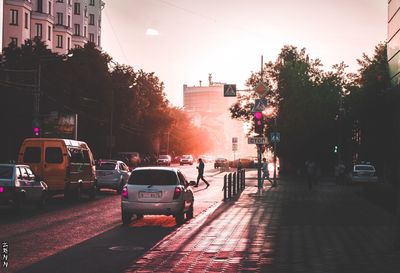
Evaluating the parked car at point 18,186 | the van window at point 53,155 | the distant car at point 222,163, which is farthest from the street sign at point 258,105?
the distant car at point 222,163

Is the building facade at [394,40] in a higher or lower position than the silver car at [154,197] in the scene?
higher

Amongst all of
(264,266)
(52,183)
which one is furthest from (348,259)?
(52,183)

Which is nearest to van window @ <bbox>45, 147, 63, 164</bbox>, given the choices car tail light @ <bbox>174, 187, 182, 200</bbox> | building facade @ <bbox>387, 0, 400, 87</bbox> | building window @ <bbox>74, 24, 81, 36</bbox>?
car tail light @ <bbox>174, 187, 182, 200</bbox>

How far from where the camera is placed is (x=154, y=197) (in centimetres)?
2067

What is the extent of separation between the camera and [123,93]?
84.8 meters

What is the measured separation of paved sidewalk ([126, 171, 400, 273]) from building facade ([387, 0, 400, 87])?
18.9m

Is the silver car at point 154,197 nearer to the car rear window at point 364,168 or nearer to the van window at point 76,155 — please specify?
the van window at point 76,155

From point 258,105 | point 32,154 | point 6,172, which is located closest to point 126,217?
point 6,172


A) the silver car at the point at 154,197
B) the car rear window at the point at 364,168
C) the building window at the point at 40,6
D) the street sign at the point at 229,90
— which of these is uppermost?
the building window at the point at 40,6

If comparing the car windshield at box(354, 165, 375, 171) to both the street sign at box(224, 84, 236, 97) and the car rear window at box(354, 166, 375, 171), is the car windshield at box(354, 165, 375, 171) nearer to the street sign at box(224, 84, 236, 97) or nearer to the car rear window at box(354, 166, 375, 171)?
the car rear window at box(354, 166, 375, 171)

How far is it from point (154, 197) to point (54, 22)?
87.7 m

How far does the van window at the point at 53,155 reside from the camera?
29.3 meters

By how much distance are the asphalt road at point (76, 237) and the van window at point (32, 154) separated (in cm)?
251

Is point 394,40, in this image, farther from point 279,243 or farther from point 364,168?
point 279,243
